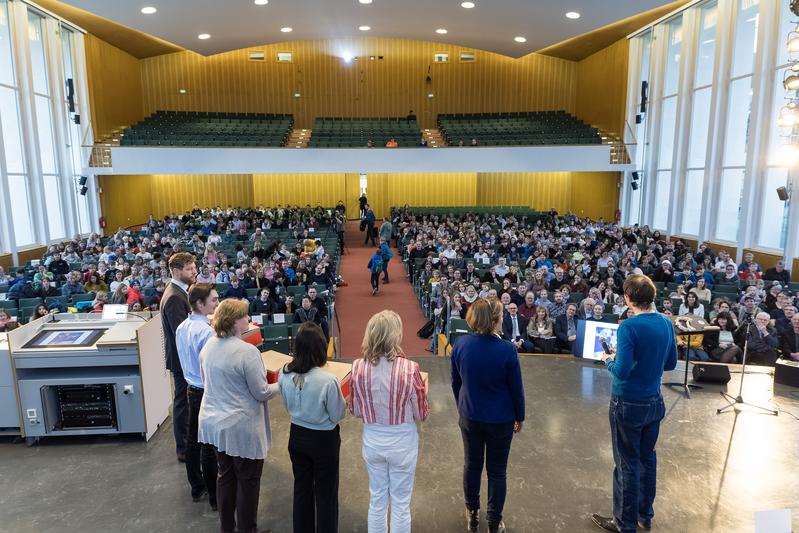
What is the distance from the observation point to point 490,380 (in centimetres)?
283

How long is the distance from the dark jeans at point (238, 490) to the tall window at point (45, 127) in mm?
16081

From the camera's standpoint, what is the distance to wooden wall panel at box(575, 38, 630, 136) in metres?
20.1

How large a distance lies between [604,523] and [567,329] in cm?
400

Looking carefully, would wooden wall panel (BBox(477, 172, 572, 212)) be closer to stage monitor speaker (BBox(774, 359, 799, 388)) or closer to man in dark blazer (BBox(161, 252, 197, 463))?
stage monitor speaker (BBox(774, 359, 799, 388))

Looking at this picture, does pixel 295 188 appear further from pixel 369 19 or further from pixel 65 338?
pixel 65 338

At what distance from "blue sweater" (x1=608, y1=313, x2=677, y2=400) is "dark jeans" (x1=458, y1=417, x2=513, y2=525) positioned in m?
0.70

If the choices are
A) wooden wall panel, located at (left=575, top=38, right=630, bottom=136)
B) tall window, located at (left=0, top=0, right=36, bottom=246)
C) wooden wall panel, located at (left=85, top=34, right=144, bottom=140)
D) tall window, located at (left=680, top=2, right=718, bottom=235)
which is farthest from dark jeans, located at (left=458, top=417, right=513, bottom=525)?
wooden wall panel, located at (left=85, top=34, right=144, bottom=140)

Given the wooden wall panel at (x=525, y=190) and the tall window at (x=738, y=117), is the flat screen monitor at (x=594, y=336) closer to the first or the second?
the tall window at (x=738, y=117)

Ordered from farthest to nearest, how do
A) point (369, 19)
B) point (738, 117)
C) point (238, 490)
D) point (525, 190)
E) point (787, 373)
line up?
point (525, 190) < point (369, 19) < point (738, 117) < point (787, 373) < point (238, 490)

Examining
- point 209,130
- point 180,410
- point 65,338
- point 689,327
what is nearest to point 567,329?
point 689,327

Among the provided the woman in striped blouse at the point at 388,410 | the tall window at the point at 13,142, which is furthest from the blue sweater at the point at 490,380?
the tall window at the point at 13,142

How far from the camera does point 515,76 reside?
84.0 feet

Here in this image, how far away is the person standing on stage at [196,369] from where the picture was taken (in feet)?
10.2

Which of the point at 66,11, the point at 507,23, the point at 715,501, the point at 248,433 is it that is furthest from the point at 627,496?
the point at 66,11
